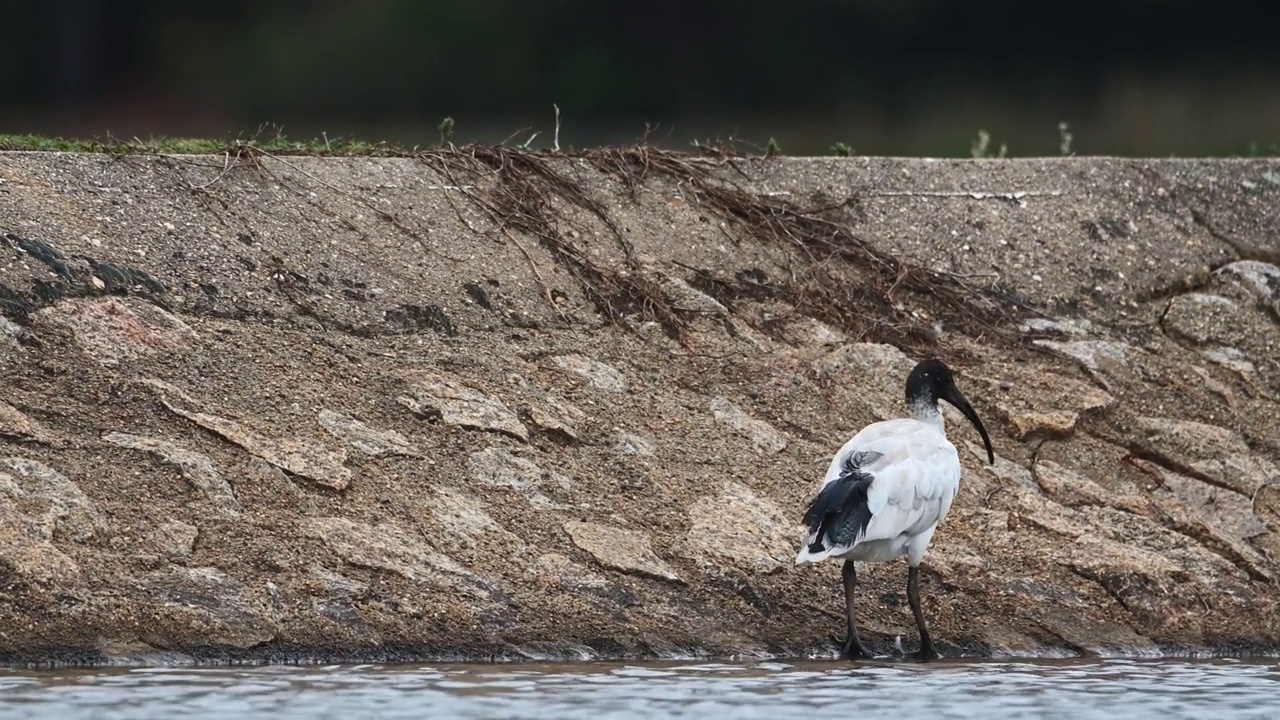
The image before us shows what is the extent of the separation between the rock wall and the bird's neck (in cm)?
51

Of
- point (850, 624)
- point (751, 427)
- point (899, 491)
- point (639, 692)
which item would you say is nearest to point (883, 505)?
point (899, 491)

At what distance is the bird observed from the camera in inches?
354

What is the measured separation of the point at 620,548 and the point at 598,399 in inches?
42.4

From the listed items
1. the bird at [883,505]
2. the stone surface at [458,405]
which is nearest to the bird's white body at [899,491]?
the bird at [883,505]

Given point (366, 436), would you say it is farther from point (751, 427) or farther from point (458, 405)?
point (751, 427)

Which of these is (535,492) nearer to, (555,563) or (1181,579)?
(555,563)

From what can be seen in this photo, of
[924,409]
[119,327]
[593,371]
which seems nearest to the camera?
[119,327]

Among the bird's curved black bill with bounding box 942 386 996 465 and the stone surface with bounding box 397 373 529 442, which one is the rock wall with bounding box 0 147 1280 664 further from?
the bird's curved black bill with bounding box 942 386 996 465

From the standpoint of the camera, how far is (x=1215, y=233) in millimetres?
12516

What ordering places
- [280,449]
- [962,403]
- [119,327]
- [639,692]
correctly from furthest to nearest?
[962,403] < [119,327] < [280,449] < [639,692]

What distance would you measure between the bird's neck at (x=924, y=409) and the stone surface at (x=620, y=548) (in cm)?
133

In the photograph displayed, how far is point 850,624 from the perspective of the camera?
30.2 ft

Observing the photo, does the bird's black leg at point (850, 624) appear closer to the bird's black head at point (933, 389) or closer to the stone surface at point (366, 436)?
the bird's black head at point (933, 389)

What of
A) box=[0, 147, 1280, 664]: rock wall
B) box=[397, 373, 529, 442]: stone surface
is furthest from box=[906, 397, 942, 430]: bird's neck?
box=[397, 373, 529, 442]: stone surface
